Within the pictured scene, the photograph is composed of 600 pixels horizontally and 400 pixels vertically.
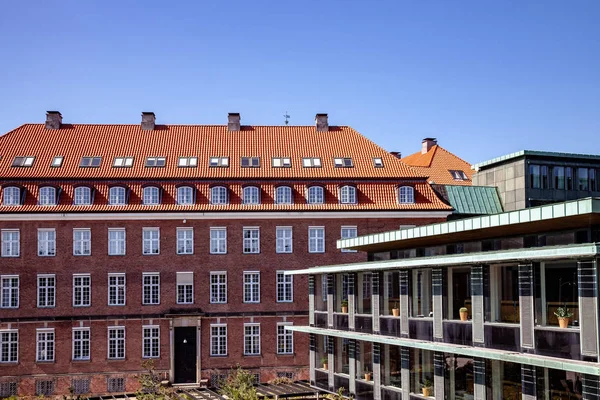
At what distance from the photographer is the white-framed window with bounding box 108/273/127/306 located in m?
51.0

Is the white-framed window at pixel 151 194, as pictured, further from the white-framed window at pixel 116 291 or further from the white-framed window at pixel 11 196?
the white-framed window at pixel 11 196

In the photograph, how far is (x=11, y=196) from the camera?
50.8 meters

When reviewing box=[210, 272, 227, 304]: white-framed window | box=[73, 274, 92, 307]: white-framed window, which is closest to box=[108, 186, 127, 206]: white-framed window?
box=[73, 274, 92, 307]: white-framed window

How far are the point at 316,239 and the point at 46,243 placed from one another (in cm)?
1670

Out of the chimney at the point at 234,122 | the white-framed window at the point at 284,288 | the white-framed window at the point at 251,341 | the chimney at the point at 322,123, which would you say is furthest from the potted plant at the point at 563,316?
the chimney at the point at 234,122

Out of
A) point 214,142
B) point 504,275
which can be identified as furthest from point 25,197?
point 504,275

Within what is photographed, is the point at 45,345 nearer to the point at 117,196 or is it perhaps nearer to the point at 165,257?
the point at 165,257

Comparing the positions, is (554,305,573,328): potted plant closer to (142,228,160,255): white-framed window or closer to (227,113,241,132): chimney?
(142,228,160,255): white-framed window

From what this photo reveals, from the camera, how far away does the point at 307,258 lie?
52.6m

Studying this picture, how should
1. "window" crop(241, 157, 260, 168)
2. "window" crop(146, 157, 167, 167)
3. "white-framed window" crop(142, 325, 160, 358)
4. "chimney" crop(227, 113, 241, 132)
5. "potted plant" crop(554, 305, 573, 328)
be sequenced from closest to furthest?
"potted plant" crop(554, 305, 573, 328), "white-framed window" crop(142, 325, 160, 358), "window" crop(146, 157, 167, 167), "window" crop(241, 157, 260, 168), "chimney" crop(227, 113, 241, 132)

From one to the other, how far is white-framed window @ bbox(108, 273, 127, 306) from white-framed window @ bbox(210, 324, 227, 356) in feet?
18.9

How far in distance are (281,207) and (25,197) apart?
1580cm

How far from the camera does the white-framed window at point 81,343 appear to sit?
50188mm

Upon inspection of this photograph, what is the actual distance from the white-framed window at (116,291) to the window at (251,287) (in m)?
7.45
